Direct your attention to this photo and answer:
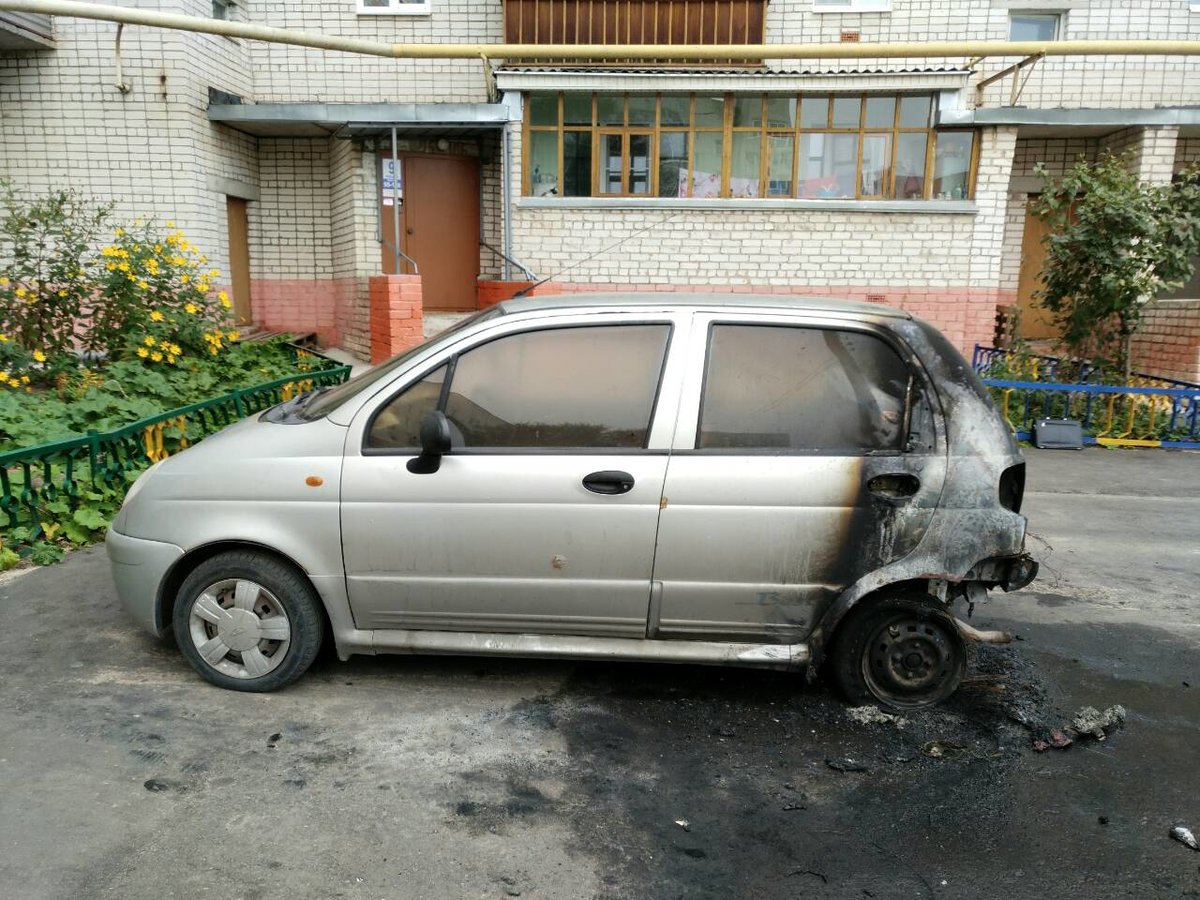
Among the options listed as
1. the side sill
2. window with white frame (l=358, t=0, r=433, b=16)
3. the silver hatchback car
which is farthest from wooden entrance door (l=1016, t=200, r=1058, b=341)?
the side sill

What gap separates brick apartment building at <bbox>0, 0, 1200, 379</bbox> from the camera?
12.6 m

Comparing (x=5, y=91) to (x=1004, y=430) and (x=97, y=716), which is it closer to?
(x=97, y=716)

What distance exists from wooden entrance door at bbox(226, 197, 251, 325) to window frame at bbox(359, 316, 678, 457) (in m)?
11.3

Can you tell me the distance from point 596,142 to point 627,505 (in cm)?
1049

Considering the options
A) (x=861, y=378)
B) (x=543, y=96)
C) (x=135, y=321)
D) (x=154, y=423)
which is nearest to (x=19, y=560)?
(x=154, y=423)

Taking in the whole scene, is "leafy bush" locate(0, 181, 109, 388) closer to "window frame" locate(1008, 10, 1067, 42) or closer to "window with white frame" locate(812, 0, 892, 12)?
"window with white frame" locate(812, 0, 892, 12)

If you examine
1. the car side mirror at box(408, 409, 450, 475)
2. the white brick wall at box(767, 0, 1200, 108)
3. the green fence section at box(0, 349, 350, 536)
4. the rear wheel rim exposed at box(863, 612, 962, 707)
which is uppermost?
the white brick wall at box(767, 0, 1200, 108)

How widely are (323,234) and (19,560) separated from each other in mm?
10352

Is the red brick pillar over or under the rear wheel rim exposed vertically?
over

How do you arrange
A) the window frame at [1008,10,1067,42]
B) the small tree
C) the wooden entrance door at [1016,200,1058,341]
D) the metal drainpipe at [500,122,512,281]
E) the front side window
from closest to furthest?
the front side window, the small tree, the metal drainpipe at [500,122,512,281], the window frame at [1008,10,1067,42], the wooden entrance door at [1016,200,1058,341]

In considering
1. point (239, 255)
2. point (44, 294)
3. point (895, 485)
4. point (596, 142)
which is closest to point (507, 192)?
point (596, 142)

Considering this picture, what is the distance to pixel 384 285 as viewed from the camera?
1095cm

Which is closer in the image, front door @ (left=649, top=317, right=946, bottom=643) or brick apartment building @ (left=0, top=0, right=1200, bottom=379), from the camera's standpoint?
front door @ (left=649, top=317, right=946, bottom=643)

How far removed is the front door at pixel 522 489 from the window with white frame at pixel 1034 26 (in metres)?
14.2
